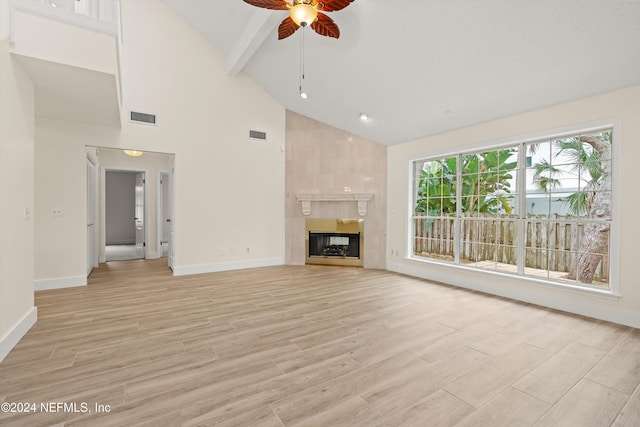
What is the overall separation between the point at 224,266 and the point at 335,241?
2474 mm

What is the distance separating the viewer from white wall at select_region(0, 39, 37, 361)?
2398 mm

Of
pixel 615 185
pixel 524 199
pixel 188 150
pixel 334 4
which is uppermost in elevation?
pixel 334 4

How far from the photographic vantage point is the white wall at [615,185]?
127 inches

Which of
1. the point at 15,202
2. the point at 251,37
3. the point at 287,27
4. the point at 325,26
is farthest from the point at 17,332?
the point at 251,37

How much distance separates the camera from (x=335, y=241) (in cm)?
672

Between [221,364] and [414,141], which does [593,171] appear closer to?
[414,141]

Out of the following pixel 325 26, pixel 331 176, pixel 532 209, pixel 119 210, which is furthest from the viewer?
pixel 119 210

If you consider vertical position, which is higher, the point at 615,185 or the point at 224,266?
the point at 615,185

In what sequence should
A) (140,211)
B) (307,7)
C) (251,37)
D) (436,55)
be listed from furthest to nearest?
(140,211) → (251,37) → (436,55) → (307,7)

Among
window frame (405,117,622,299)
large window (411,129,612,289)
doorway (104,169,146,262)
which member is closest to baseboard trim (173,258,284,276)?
window frame (405,117,622,299)

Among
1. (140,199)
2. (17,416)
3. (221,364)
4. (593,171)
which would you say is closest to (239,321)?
(221,364)

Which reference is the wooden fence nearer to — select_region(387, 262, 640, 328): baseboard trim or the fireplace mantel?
select_region(387, 262, 640, 328): baseboard trim

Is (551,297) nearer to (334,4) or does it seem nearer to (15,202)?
(334,4)

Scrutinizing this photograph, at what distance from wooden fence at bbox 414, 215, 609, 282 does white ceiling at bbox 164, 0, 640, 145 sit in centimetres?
166
